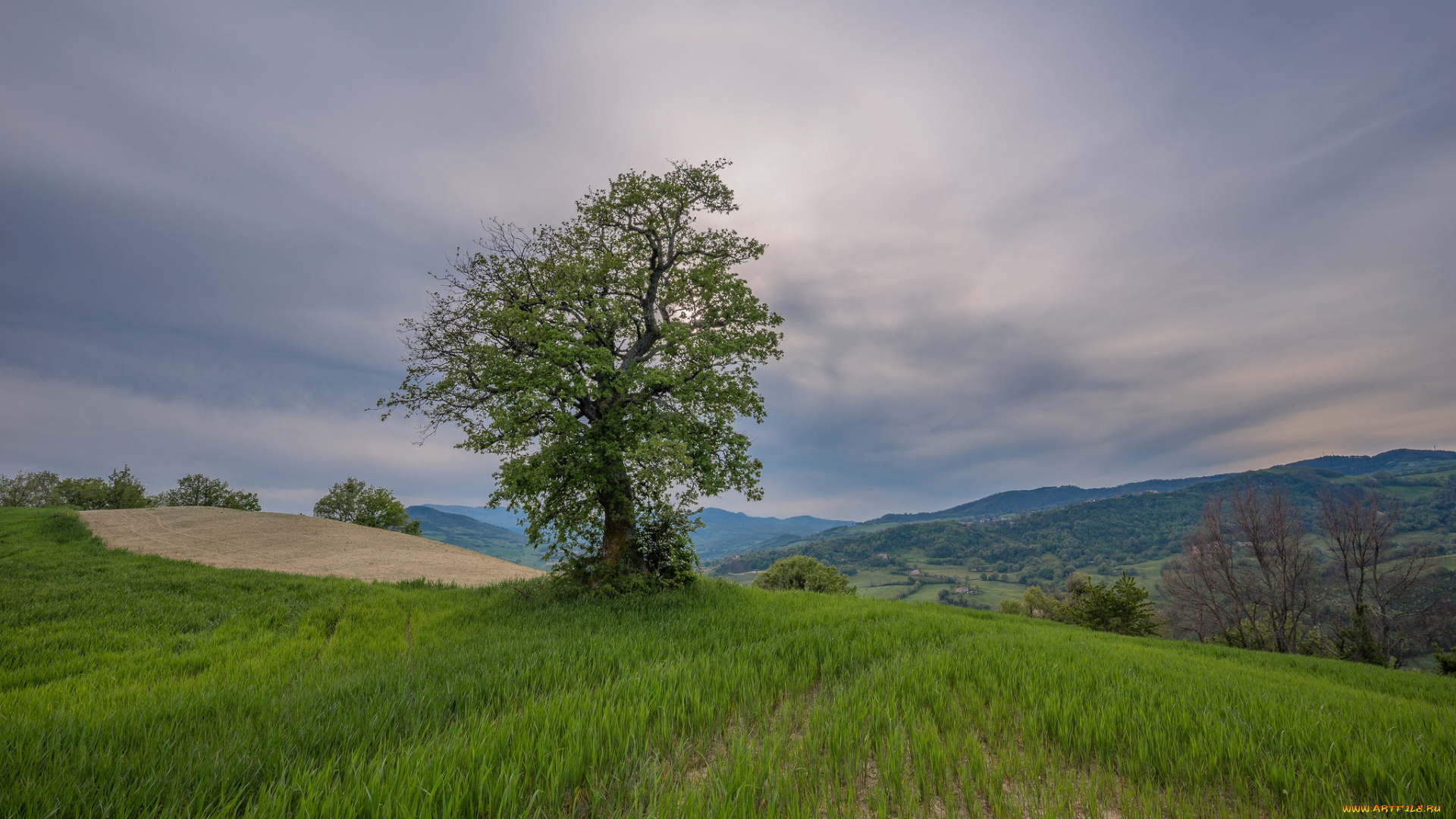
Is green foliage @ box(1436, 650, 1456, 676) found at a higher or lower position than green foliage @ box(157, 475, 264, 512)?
lower

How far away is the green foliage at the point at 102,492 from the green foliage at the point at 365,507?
20.3m

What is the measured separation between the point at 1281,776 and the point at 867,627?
5.86 m

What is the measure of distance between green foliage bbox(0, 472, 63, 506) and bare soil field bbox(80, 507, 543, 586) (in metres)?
58.1

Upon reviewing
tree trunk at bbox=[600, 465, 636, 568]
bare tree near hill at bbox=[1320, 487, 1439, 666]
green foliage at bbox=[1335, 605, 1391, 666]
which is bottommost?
green foliage at bbox=[1335, 605, 1391, 666]

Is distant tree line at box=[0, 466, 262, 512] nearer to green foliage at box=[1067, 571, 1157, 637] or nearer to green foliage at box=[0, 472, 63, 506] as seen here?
green foliage at box=[0, 472, 63, 506]

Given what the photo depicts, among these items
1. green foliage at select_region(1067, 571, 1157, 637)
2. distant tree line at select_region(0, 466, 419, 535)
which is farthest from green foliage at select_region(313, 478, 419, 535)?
green foliage at select_region(1067, 571, 1157, 637)

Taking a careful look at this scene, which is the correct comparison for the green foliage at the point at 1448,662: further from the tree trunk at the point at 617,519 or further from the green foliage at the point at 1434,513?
the green foliage at the point at 1434,513

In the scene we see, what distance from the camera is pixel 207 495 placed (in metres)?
64.7

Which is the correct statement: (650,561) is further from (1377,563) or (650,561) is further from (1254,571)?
(1254,571)

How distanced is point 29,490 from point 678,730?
116502 millimetres

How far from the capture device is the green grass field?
2.84 metres

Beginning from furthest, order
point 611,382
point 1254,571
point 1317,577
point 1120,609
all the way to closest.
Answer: point 1254,571
point 1317,577
point 1120,609
point 611,382

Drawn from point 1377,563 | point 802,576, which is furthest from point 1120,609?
point 802,576

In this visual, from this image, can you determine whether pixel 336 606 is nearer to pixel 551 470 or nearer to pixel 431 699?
pixel 551 470
